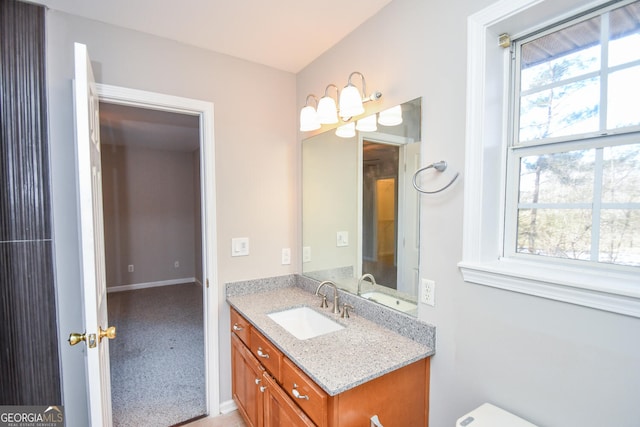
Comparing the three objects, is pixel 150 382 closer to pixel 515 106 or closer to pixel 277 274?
pixel 277 274

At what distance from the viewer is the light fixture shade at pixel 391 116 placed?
4.92 feet

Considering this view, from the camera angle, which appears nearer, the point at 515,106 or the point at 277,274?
the point at 515,106

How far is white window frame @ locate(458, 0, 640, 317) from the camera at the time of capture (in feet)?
3.43

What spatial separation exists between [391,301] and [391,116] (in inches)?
39.6

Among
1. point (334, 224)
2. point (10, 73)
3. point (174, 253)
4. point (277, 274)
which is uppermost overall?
point (10, 73)

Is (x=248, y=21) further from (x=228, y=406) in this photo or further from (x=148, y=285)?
(x=148, y=285)

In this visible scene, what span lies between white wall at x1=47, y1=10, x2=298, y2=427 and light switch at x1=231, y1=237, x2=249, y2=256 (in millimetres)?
31

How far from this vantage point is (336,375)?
43.2 inches

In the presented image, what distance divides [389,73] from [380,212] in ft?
2.49

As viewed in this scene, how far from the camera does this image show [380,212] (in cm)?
168

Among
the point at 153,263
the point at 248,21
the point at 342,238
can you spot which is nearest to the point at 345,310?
the point at 342,238

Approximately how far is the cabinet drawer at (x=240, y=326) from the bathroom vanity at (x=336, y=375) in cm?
2

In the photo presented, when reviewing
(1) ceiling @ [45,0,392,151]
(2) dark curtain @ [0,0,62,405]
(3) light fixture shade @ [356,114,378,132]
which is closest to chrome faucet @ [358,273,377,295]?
(3) light fixture shade @ [356,114,378,132]

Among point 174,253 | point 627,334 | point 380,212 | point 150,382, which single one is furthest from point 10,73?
point 174,253
